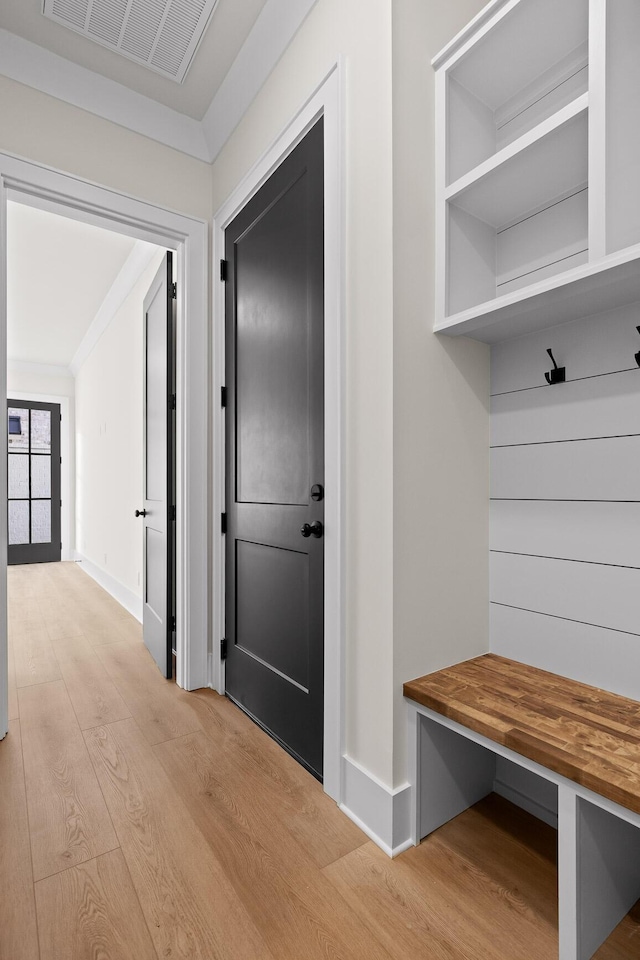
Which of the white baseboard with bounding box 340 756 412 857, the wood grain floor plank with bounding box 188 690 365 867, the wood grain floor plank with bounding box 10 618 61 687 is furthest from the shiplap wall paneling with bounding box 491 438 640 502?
the wood grain floor plank with bounding box 10 618 61 687

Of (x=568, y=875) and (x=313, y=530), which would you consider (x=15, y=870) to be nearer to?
(x=313, y=530)

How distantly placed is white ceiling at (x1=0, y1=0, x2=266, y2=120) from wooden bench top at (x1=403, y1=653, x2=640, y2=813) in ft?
7.93

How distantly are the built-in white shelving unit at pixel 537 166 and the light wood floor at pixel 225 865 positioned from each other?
4.73 feet

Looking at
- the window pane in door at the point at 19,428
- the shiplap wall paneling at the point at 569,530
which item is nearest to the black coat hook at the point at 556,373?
the shiplap wall paneling at the point at 569,530

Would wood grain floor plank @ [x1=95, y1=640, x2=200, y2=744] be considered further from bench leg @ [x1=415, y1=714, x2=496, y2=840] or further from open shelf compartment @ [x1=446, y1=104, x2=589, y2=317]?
open shelf compartment @ [x1=446, y1=104, x2=589, y2=317]

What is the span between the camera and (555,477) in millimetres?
1438

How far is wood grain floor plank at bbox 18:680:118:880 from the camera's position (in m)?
1.37

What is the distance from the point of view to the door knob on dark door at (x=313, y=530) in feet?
5.35

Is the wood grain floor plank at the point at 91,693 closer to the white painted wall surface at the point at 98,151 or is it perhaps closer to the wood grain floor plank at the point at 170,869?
the wood grain floor plank at the point at 170,869

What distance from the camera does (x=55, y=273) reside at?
4.20 metres

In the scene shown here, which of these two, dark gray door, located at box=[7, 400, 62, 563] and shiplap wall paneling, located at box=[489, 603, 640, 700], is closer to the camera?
shiplap wall paneling, located at box=[489, 603, 640, 700]

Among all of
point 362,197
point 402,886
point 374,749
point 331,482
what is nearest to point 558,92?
point 362,197

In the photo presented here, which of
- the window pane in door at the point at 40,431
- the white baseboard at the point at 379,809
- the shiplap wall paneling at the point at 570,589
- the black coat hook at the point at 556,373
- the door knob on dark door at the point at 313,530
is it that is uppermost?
the window pane in door at the point at 40,431

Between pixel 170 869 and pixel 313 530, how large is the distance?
0.99 m
